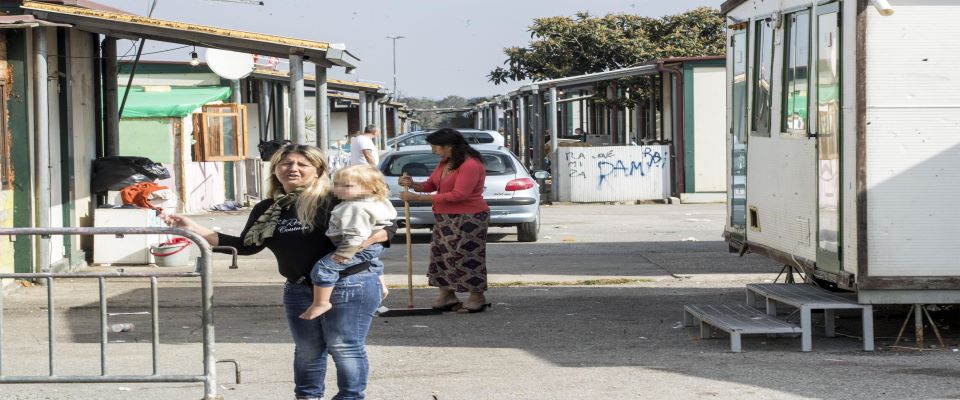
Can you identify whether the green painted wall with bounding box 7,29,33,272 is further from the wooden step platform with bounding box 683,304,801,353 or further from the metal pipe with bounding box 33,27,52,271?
the wooden step platform with bounding box 683,304,801,353

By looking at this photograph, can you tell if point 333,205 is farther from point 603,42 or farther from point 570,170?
point 603,42

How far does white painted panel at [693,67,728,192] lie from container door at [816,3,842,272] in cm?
1688

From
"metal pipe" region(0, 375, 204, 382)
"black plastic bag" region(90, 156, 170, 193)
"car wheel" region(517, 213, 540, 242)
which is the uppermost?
"black plastic bag" region(90, 156, 170, 193)

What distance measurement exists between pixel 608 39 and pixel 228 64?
24.0m

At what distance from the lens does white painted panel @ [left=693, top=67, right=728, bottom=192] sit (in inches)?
1032

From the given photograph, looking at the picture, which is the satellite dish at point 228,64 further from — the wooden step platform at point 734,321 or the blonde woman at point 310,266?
the blonde woman at point 310,266

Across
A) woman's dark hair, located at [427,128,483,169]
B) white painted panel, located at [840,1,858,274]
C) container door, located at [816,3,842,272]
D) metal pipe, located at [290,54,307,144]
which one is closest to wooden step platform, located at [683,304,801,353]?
container door, located at [816,3,842,272]

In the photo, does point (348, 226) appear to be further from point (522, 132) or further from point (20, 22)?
point (522, 132)

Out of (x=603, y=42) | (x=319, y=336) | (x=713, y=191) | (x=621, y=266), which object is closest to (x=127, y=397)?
(x=319, y=336)

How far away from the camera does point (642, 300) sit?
11875 millimetres

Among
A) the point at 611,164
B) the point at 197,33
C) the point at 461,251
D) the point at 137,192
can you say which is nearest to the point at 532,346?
the point at 461,251

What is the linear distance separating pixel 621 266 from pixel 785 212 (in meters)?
4.45

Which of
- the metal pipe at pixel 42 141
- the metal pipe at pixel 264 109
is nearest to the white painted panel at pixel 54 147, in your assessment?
the metal pipe at pixel 42 141

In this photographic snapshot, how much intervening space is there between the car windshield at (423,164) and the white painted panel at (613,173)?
8949 millimetres
